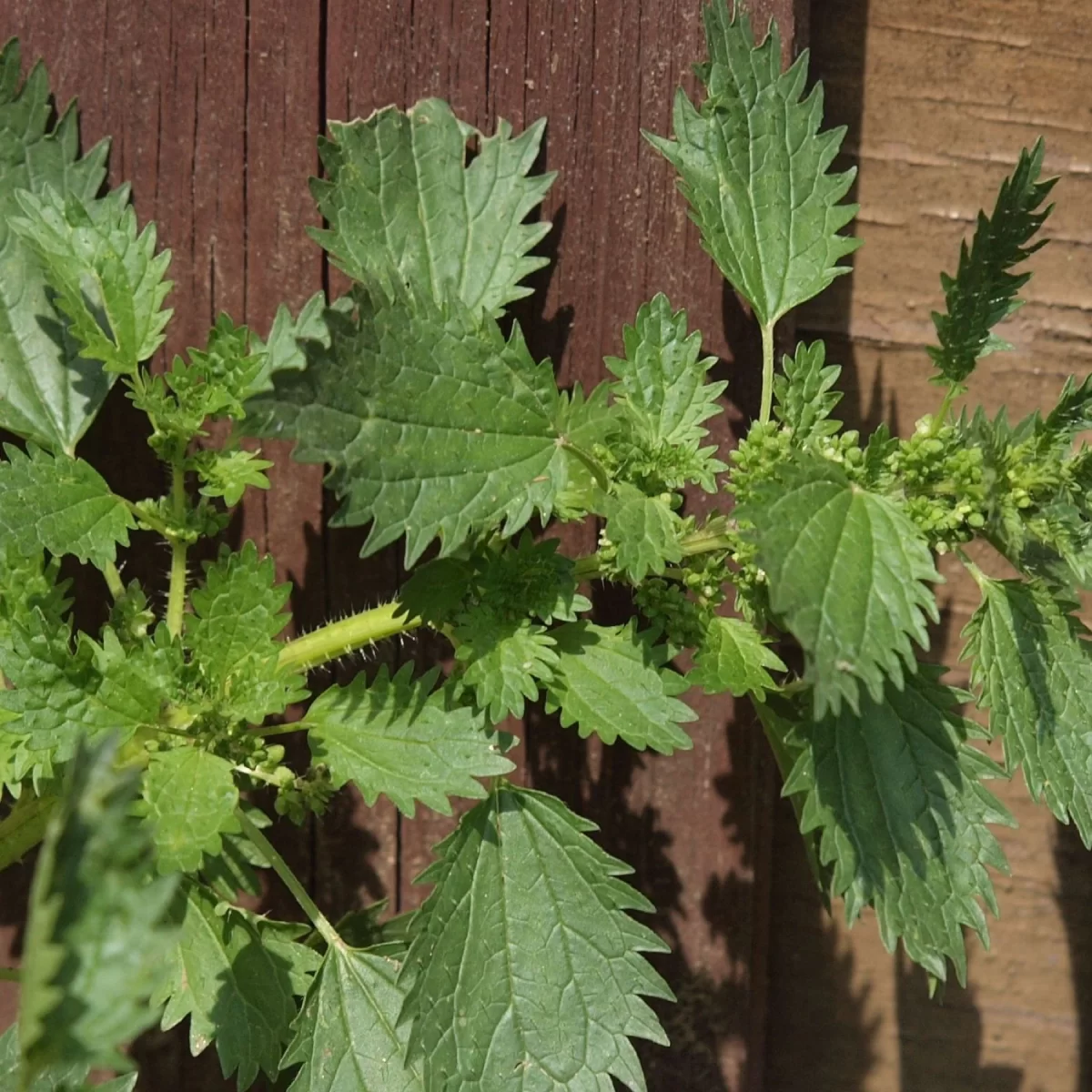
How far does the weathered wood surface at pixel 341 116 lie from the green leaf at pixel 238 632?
1.65ft

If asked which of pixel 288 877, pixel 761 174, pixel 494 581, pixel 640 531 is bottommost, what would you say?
pixel 288 877

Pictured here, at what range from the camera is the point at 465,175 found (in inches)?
76.8

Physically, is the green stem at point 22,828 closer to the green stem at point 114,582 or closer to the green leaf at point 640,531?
the green stem at point 114,582

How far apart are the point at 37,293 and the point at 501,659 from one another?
107 cm

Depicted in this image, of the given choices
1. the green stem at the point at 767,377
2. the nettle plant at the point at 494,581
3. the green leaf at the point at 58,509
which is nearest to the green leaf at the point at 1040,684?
the nettle plant at the point at 494,581

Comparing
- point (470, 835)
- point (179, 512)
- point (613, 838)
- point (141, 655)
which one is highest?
point (179, 512)

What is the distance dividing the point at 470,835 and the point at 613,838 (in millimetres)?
552

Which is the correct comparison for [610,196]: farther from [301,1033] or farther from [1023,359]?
[301,1033]

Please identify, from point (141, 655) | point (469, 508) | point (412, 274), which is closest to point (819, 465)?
point (469, 508)

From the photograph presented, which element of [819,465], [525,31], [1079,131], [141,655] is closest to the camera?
[819,465]

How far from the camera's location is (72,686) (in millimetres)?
1566

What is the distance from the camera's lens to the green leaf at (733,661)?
163 cm

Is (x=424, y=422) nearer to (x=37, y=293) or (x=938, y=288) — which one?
(x=37, y=293)

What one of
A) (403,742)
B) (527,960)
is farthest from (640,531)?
(527,960)
